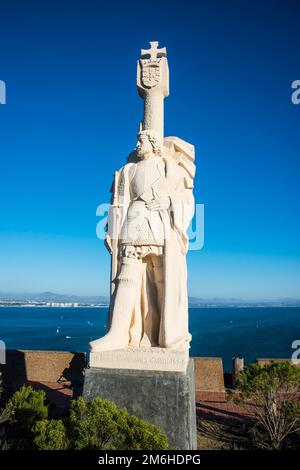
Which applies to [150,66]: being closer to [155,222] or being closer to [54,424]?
[155,222]

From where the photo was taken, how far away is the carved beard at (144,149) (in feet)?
20.4

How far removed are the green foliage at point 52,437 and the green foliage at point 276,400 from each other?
168 inches

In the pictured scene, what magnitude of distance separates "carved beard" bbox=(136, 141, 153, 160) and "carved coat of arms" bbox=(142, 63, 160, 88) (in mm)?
1217

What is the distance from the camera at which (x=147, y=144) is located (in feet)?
20.4

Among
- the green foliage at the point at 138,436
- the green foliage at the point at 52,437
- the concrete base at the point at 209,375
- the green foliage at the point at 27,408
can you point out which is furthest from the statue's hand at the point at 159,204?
the concrete base at the point at 209,375

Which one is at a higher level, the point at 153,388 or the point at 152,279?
the point at 152,279

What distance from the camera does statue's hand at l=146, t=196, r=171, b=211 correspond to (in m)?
5.95

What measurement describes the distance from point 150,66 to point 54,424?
6027 mm

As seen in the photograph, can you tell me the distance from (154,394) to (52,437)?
5.18 ft

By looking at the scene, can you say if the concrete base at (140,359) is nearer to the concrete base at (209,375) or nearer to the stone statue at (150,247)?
the stone statue at (150,247)

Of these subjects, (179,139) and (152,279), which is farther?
(179,139)
